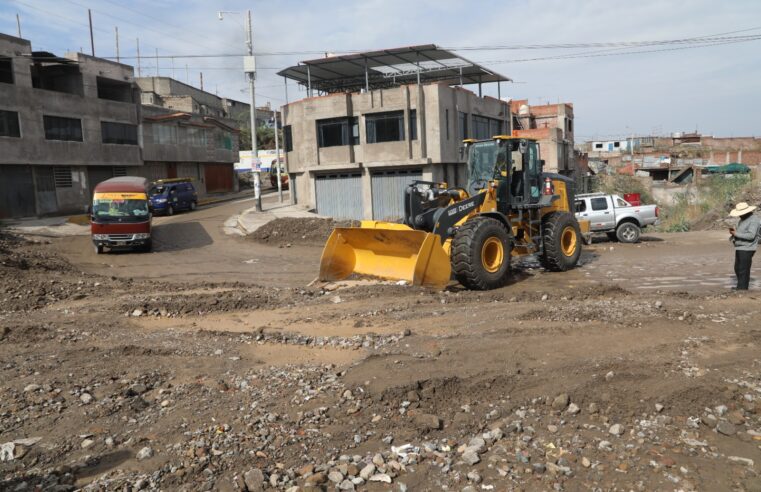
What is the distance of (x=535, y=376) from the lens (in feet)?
19.2

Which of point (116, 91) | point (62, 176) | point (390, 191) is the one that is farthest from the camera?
point (116, 91)

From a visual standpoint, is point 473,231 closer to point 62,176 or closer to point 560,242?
point 560,242

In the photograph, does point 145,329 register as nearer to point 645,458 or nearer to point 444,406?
point 444,406

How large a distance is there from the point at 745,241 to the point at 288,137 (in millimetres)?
26189

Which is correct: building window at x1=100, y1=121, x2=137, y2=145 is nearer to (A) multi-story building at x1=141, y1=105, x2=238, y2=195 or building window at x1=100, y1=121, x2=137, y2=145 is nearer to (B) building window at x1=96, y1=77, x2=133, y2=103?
(A) multi-story building at x1=141, y1=105, x2=238, y2=195

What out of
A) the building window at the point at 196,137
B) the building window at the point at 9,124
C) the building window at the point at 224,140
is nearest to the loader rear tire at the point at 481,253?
the building window at the point at 9,124

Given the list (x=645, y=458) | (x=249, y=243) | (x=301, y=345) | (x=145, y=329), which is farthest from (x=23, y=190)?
(x=645, y=458)

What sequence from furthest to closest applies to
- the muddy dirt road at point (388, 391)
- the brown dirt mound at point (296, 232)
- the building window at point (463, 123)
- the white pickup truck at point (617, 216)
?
the building window at point (463, 123)
the brown dirt mound at point (296, 232)
the white pickup truck at point (617, 216)
the muddy dirt road at point (388, 391)

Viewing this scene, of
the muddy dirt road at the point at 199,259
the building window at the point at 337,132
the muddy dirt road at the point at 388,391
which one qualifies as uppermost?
the building window at the point at 337,132

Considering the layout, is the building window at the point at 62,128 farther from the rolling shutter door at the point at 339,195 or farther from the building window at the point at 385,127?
the building window at the point at 385,127

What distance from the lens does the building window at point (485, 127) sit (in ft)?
104

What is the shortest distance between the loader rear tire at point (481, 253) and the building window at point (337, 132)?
18.7m

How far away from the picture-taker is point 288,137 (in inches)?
1286

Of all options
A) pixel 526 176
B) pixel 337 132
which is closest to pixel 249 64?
pixel 337 132
